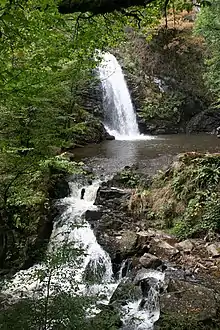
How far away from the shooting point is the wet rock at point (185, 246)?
290 inches

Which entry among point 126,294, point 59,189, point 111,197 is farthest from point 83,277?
point 59,189

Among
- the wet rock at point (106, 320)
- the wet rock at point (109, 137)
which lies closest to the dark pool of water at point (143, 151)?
the wet rock at point (109, 137)

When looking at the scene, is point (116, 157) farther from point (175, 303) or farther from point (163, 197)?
point (175, 303)

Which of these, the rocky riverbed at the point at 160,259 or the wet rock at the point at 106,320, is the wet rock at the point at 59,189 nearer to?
the rocky riverbed at the point at 160,259

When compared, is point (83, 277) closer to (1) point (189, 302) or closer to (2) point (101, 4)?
(1) point (189, 302)

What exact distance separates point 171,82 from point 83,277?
1570 centimetres

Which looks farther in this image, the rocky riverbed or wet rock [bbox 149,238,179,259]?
wet rock [bbox 149,238,179,259]

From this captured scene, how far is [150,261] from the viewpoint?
6961 mm

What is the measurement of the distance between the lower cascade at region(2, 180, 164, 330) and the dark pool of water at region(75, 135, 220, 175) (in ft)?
6.66

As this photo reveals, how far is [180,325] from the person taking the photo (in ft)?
15.9

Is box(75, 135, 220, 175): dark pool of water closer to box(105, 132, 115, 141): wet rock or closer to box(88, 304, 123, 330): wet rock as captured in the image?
box(105, 132, 115, 141): wet rock

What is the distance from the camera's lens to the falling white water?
1906 centimetres

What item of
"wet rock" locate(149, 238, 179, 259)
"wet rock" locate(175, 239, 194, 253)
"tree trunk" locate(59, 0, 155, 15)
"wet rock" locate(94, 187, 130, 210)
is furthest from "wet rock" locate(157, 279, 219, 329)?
"wet rock" locate(94, 187, 130, 210)

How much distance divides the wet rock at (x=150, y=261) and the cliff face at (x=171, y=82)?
42.7ft
